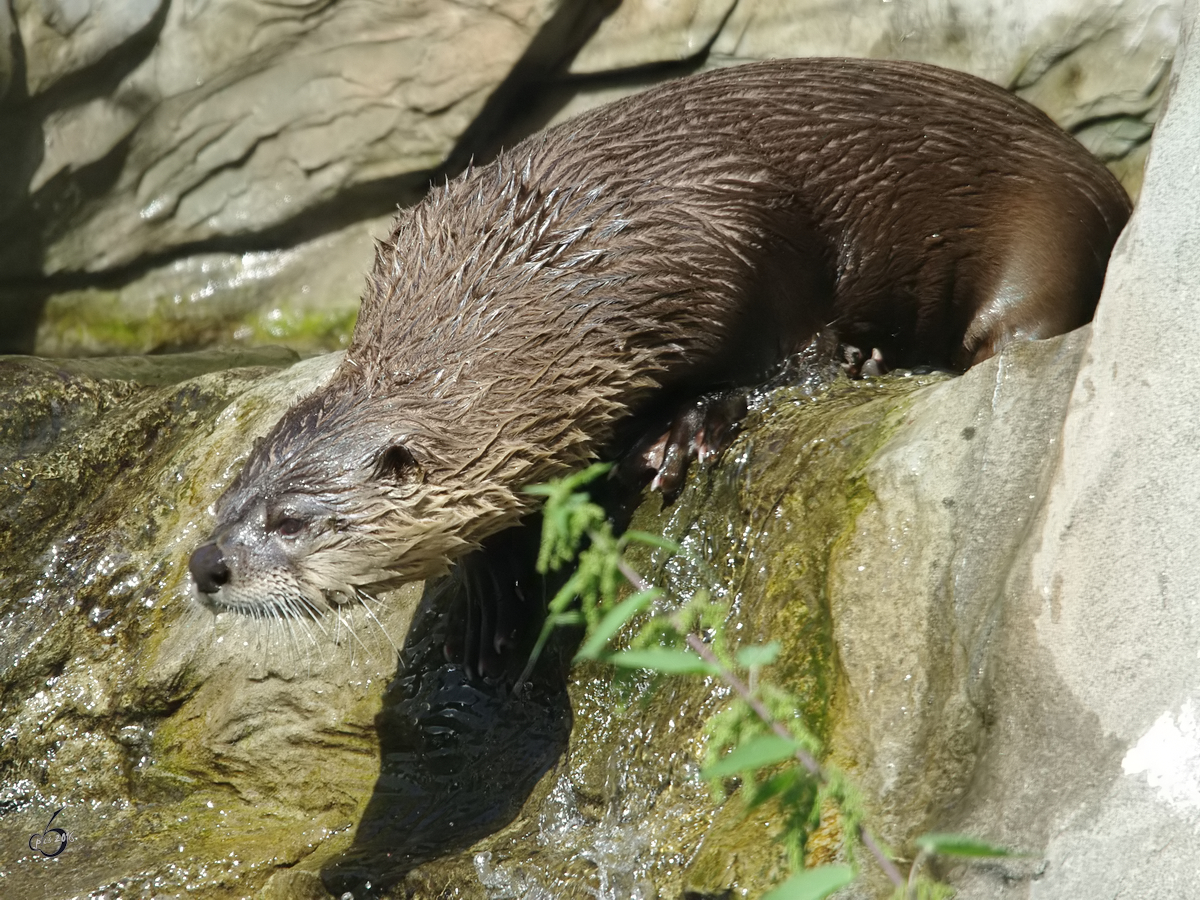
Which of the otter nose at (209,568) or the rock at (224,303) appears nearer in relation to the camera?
the otter nose at (209,568)

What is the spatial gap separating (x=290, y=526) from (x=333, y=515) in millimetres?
87

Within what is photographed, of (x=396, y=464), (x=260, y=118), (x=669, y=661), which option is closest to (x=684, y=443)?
(x=396, y=464)

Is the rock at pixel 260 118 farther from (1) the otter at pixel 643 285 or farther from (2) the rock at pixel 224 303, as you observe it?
(1) the otter at pixel 643 285

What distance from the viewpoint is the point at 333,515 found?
264cm

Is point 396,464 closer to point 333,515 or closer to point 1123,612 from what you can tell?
point 333,515

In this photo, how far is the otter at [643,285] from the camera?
8.82 ft

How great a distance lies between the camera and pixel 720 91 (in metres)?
3.16

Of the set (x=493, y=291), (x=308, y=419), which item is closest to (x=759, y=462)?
(x=493, y=291)

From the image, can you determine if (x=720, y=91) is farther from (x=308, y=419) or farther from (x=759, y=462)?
(x=308, y=419)

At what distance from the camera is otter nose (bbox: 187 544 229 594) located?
2582mm

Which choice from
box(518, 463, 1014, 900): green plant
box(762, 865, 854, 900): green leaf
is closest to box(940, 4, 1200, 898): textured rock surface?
box(518, 463, 1014, 900): green plant

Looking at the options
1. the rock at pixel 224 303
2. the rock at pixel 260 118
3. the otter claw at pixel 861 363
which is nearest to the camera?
the otter claw at pixel 861 363

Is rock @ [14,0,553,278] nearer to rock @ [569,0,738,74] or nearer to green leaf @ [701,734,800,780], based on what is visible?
rock @ [569,0,738,74]

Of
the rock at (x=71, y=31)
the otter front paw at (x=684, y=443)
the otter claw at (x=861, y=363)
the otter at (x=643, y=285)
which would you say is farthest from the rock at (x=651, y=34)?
the otter front paw at (x=684, y=443)
